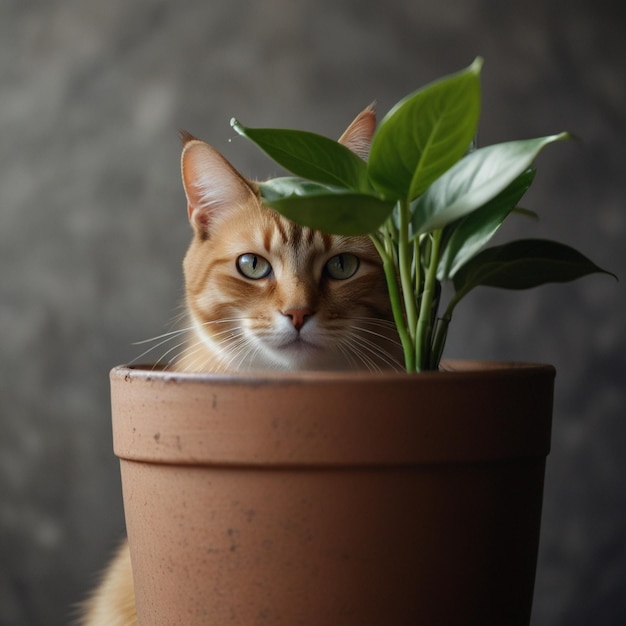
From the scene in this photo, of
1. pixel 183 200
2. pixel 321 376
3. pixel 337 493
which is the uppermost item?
pixel 183 200

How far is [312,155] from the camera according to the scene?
30.5 inches

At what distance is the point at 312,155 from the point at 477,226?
0.59 ft

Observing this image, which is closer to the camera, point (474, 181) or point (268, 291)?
point (474, 181)

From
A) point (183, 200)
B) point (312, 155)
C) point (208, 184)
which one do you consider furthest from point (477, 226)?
→ point (183, 200)

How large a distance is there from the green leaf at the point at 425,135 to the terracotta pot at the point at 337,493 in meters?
0.18

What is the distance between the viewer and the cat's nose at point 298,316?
954 mm

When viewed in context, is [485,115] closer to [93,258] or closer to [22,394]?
[93,258]

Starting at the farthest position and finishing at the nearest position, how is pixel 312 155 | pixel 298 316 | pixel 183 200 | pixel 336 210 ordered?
1. pixel 183 200
2. pixel 298 316
3. pixel 312 155
4. pixel 336 210

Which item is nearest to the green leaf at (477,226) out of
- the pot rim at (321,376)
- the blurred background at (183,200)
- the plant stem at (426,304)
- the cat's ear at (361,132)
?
the plant stem at (426,304)

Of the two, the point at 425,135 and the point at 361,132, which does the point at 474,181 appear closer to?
the point at 425,135

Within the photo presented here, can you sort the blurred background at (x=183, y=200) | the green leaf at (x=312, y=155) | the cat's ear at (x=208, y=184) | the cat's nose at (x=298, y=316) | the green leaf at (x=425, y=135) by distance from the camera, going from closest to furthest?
the green leaf at (x=425, y=135) < the green leaf at (x=312, y=155) < the cat's nose at (x=298, y=316) < the cat's ear at (x=208, y=184) < the blurred background at (x=183, y=200)

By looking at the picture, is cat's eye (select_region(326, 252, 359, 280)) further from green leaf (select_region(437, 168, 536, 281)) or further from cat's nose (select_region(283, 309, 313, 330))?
green leaf (select_region(437, 168, 536, 281))

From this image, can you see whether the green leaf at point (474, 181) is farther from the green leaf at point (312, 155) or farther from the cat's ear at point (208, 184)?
the cat's ear at point (208, 184)

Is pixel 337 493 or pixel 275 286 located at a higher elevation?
pixel 275 286
